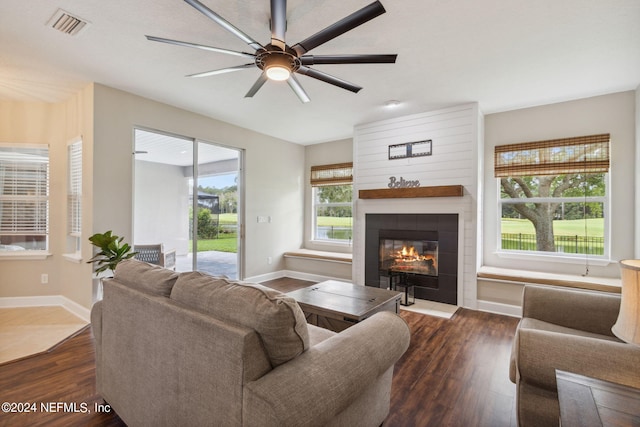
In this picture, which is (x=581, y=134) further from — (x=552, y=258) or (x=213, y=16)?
(x=213, y=16)

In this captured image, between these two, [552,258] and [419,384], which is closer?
[419,384]

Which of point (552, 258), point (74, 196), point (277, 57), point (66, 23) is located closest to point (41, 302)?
point (74, 196)

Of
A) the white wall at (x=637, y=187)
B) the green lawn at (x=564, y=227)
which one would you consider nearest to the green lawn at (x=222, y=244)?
the green lawn at (x=564, y=227)

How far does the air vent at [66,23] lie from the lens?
2227 mm

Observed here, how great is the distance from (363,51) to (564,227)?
Answer: 3.44 metres

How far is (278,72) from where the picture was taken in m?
2.15

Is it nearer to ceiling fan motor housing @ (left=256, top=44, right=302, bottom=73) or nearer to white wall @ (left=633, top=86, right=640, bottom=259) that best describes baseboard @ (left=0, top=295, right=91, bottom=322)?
ceiling fan motor housing @ (left=256, top=44, right=302, bottom=73)

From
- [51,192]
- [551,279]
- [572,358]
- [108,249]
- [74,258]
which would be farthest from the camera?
[51,192]

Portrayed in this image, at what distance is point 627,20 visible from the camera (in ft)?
7.36

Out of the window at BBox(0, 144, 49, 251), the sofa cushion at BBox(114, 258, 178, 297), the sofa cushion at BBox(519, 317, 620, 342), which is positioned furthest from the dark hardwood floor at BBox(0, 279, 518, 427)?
the window at BBox(0, 144, 49, 251)

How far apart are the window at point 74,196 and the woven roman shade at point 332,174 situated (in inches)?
149

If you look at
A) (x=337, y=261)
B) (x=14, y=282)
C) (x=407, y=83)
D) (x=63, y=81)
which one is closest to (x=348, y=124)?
(x=407, y=83)

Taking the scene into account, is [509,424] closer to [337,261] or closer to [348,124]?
[337,261]

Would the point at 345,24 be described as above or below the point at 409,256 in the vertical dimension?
above
